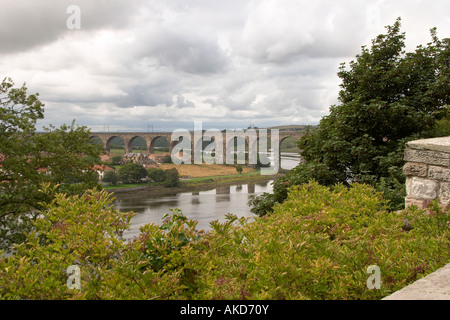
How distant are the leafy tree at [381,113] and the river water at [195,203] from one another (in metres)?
9.67

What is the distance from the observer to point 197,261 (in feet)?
8.07

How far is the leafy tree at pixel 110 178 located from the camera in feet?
90.9

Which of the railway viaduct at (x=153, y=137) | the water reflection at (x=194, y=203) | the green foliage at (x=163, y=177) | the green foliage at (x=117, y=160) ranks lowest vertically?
the water reflection at (x=194, y=203)

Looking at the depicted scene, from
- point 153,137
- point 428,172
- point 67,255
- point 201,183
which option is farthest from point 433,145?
point 153,137

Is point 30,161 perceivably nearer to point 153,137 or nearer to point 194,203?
point 194,203

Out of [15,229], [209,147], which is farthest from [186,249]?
[209,147]

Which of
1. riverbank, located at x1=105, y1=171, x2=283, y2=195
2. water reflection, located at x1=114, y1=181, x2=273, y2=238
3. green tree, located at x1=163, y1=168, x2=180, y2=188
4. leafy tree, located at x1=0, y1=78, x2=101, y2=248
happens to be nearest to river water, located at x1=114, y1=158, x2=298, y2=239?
water reflection, located at x1=114, y1=181, x2=273, y2=238

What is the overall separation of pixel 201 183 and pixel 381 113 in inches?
1131

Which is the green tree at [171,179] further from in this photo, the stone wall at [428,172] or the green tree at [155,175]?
the stone wall at [428,172]

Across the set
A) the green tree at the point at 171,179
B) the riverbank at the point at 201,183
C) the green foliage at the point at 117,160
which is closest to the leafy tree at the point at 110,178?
the riverbank at the point at 201,183

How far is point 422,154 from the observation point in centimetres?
460

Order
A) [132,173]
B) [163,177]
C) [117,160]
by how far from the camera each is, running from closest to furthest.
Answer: [132,173], [163,177], [117,160]

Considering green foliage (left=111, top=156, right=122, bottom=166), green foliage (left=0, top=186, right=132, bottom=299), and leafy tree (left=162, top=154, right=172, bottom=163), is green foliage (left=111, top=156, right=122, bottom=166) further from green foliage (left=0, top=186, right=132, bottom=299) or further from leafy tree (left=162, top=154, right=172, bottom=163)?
green foliage (left=0, top=186, right=132, bottom=299)
